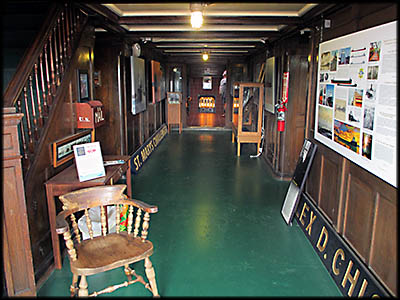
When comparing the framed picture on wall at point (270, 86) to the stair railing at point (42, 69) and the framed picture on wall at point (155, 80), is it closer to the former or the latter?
the framed picture on wall at point (155, 80)

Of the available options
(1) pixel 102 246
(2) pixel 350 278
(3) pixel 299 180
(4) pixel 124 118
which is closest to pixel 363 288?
(2) pixel 350 278

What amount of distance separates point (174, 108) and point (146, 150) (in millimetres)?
3777

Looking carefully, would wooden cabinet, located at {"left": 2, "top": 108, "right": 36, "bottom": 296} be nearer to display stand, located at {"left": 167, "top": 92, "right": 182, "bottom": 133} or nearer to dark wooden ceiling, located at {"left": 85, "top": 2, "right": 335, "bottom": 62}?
dark wooden ceiling, located at {"left": 85, "top": 2, "right": 335, "bottom": 62}

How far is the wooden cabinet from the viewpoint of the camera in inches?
87.0

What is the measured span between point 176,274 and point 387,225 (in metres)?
1.76

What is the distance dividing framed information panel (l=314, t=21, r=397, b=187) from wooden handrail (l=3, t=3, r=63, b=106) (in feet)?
8.68

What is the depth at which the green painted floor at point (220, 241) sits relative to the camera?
2.78 metres

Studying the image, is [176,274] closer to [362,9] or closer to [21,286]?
[21,286]

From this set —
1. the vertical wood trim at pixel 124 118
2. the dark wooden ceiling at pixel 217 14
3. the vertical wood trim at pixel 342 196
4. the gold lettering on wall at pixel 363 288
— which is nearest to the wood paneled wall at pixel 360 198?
the vertical wood trim at pixel 342 196

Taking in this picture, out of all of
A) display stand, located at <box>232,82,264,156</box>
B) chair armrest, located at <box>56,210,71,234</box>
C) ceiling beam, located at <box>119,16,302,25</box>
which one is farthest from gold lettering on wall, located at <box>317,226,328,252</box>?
display stand, located at <box>232,82,264,156</box>

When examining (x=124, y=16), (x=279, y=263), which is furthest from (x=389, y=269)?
(x=124, y=16)

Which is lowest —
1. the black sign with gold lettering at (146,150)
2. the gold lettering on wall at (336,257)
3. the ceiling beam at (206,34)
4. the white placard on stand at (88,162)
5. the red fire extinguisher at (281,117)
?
the gold lettering on wall at (336,257)

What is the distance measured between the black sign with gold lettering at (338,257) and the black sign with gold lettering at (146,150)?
318 centimetres

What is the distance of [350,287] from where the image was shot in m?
2.57
